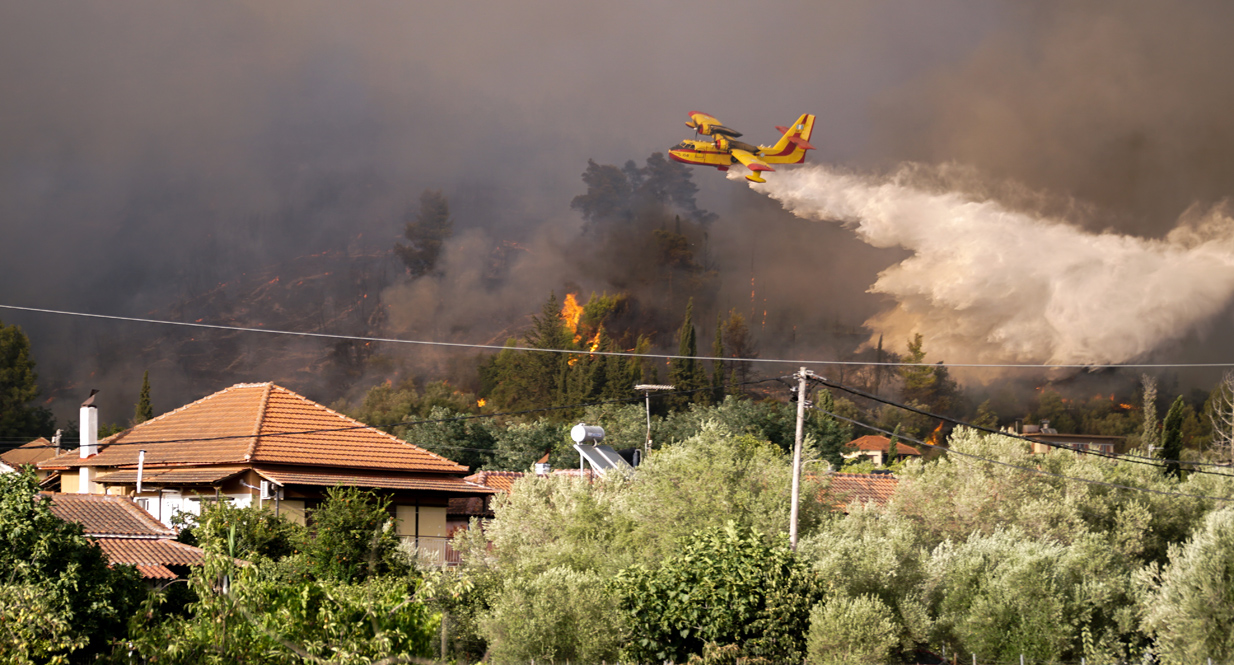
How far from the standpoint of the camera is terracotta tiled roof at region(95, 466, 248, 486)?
3194 cm

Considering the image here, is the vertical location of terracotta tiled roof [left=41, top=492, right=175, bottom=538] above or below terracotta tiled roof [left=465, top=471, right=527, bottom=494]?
above

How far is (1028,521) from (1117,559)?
10.8 feet

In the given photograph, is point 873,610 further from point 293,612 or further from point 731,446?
point 293,612

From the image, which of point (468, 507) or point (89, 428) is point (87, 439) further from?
point (468, 507)

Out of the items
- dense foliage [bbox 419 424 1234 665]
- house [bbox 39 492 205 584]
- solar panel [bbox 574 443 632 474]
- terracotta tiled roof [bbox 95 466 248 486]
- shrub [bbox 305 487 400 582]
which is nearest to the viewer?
shrub [bbox 305 487 400 582]

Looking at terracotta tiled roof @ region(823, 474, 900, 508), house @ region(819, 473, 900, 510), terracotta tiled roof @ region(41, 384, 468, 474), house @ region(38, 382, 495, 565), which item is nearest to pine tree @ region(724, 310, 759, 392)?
house @ region(819, 473, 900, 510)

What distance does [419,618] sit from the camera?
11.1 metres

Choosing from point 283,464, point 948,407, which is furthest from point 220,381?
point 283,464

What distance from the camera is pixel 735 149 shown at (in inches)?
4355

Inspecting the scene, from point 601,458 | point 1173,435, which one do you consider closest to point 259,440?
point 601,458

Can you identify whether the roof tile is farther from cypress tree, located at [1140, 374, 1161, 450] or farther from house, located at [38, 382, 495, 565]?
cypress tree, located at [1140, 374, 1161, 450]

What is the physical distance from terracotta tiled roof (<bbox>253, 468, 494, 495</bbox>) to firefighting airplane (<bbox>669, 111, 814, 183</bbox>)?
67.7m

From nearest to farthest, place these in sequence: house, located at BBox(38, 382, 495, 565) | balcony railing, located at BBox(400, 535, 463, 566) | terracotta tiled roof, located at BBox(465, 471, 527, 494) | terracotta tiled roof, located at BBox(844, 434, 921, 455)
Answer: house, located at BBox(38, 382, 495, 565)
balcony railing, located at BBox(400, 535, 463, 566)
terracotta tiled roof, located at BBox(465, 471, 527, 494)
terracotta tiled roof, located at BBox(844, 434, 921, 455)

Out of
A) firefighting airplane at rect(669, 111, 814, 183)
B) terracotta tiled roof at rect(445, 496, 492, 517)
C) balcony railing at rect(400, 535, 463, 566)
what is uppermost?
firefighting airplane at rect(669, 111, 814, 183)
